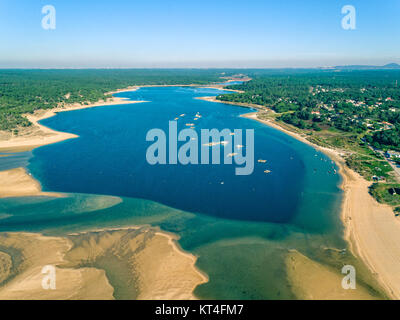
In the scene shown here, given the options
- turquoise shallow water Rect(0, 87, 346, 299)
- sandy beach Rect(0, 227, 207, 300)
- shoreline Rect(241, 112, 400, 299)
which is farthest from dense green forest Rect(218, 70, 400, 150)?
sandy beach Rect(0, 227, 207, 300)

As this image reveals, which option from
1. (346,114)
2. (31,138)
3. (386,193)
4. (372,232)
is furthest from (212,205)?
(346,114)

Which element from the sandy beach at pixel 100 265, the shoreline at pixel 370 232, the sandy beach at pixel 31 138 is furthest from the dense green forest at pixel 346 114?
the sandy beach at pixel 31 138

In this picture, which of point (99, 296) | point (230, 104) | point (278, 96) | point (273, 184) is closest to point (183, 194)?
point (273, 184)

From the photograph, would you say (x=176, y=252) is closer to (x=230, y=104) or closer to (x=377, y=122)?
(x=377, y=122)

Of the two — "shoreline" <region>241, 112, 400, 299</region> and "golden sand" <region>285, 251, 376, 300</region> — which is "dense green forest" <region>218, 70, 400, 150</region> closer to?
"shoreline" <region>241, 112, 400, 299</region>

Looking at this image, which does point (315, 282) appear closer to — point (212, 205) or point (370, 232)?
point (370, 232)

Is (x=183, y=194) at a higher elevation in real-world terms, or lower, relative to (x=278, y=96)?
lower
